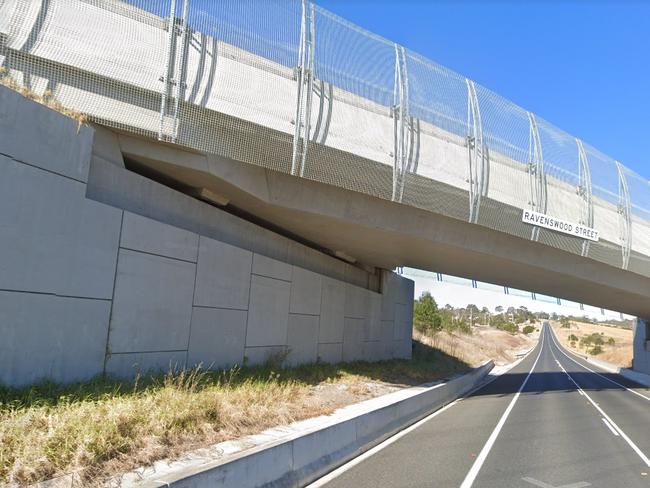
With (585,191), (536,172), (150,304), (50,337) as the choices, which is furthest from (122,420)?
(585,191)

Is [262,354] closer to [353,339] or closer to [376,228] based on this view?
[376,228]

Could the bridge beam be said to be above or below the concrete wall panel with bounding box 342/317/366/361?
above

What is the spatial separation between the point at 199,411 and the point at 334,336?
11.7m

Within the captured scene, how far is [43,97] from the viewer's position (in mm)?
8766

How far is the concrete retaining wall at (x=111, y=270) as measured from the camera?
7.45m

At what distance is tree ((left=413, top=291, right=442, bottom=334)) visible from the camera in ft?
160

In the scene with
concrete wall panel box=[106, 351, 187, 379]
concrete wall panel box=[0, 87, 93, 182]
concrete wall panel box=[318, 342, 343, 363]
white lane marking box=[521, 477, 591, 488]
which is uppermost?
concrete wall panel box=[0, 87, 93, 182]

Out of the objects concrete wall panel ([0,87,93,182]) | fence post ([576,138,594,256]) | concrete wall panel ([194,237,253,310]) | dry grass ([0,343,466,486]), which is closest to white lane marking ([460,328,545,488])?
dry grass ([0,343,466,486])

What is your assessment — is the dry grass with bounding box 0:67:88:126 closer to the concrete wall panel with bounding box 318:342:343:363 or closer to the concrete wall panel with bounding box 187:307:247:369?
the concrete wall panel with bounding box 187:307:247:369

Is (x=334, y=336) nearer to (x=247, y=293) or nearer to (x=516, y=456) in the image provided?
(x=247, y=293)

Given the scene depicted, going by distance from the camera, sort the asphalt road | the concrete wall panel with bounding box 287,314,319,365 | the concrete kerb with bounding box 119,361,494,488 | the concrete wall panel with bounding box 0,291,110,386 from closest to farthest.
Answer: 1. the concrete kerb with bounding box 119,361,494,488
2. the concrete wall panel with bounding box 0,291,110,386
3. the asphalt road
4. the concrete wall panel with bounding box 287,314,319,365

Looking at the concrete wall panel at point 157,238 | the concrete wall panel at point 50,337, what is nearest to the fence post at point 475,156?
the concrete wall panel at point 157,238

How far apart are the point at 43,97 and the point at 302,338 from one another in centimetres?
1032

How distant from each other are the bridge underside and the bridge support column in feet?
62.3
